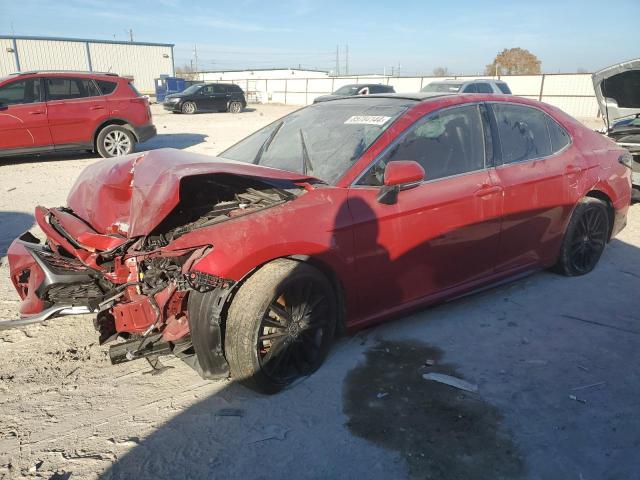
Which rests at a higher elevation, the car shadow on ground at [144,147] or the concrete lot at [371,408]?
the car shadow on ground at [144,147]

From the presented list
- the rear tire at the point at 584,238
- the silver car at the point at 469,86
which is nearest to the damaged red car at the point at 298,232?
the rear tire at the point at 584,238

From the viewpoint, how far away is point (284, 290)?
9.21ft

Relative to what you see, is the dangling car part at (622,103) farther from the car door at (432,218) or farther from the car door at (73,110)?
the car door at (73,110)

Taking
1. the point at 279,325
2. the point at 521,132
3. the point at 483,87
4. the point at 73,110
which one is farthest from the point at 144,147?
the point at 279,325

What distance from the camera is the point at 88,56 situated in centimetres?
3781

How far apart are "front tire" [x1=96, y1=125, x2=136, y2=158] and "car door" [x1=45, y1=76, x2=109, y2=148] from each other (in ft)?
0.71

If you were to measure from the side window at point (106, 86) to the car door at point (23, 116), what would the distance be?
121cm

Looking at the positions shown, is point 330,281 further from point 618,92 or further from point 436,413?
point 618,92

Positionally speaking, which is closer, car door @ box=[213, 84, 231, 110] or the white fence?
the white fence

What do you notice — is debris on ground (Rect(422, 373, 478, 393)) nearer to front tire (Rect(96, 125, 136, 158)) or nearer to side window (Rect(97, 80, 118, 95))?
front tire (Rect(96, 125, 136, 158))

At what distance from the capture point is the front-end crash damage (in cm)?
276

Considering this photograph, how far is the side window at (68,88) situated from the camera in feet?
33.4

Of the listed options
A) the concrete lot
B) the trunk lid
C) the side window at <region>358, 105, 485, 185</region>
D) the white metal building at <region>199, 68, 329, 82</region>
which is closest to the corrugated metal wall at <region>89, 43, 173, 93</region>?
the white metal building at <region>199, 68, 329, 82</region>

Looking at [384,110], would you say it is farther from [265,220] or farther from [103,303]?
[103,303]
